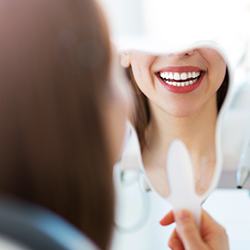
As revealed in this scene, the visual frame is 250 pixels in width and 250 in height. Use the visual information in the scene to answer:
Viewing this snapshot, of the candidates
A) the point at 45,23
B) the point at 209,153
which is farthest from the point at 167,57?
the point at 45,23

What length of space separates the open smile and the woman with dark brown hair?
1.50 feet

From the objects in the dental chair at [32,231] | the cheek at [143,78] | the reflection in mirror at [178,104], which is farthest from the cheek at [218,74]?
the dental chair at [32,231]

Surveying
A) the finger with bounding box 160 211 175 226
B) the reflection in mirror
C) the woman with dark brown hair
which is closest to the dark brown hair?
the reflection in mirror

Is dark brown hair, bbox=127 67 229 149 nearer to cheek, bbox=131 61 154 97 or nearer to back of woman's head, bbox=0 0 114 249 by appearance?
cheek, bbox=131 61 154 97

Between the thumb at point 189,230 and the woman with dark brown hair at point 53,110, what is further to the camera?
the thumb at point 189,230

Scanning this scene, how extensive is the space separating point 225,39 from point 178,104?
0.47 ft

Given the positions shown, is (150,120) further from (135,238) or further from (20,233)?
(20,233)

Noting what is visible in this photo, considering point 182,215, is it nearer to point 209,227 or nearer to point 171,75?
point 209,227

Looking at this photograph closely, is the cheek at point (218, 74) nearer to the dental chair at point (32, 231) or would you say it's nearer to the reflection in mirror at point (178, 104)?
the reflection in mirror at point (178, 104)

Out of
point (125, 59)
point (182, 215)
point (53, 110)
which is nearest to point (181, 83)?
point (125, 59)

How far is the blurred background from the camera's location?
83 cm

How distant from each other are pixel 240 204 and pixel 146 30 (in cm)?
37

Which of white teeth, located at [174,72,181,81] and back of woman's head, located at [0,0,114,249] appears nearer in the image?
back of woman's head, located at [0,0,114,249]

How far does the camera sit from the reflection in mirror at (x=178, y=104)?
0.83 meters
